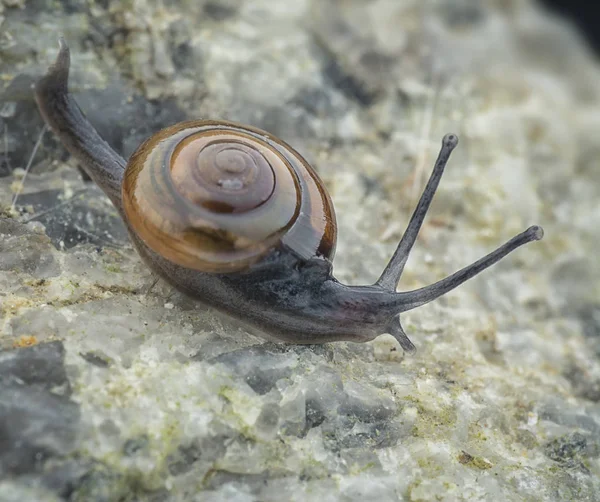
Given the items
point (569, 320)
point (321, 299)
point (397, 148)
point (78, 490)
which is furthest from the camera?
point (397, 148)

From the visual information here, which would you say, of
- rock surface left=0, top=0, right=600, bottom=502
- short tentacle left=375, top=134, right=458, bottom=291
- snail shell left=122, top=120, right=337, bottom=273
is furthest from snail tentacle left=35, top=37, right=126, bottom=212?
short tentacle left=375, top=134, right=458, bottom=291

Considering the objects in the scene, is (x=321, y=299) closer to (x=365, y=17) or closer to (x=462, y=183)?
(x=462, y=183)

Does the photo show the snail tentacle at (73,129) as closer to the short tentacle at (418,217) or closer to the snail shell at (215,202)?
the snail shell at (215,202)

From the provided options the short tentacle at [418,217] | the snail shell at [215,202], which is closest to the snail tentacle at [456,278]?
the short tentacle at [418,217]

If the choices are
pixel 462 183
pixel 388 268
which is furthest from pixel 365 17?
pixel 388 268

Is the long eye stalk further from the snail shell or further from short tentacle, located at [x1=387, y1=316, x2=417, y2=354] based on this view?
the snail shell

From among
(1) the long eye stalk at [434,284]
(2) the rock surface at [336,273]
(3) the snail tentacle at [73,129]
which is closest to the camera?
(2) the rock surface at [336,273]

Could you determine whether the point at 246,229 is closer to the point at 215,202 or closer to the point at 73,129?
the point at 215,202
